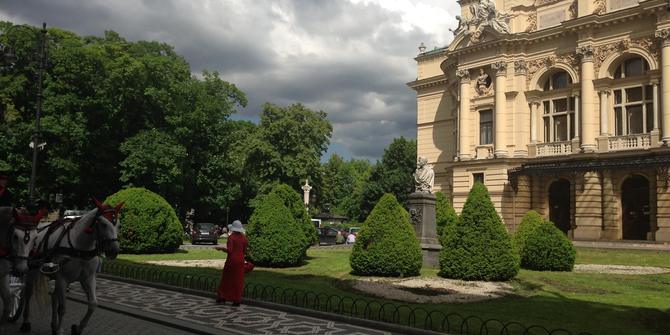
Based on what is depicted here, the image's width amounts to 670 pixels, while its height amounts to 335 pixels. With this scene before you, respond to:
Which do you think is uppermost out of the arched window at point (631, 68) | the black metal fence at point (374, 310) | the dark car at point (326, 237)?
the arched window at point (631, 68)

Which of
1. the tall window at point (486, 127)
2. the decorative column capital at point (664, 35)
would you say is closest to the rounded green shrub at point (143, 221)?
the tall window at point (486, 127)

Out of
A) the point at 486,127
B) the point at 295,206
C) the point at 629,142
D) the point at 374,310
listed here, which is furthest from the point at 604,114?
the point at 374,310

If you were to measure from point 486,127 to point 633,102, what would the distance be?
414 inches

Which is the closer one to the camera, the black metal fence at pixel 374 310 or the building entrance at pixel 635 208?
the black metal fence at pixel 374 310

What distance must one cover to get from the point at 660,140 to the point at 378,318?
3010 cm

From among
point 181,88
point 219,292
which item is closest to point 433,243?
Result: point 219,292

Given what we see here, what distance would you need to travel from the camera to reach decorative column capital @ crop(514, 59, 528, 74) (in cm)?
4134

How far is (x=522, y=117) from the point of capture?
41.4m

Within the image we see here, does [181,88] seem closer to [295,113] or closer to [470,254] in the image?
[295,113]

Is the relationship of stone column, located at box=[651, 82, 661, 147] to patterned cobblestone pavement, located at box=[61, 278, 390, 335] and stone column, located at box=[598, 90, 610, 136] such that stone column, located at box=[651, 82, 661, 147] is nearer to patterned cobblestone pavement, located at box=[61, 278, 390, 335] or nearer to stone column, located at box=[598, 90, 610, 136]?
stone column, located at box=[598, 90, 610, 136]

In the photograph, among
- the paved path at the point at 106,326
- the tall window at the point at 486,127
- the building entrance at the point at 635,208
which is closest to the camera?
the paved path at the point at 106,326

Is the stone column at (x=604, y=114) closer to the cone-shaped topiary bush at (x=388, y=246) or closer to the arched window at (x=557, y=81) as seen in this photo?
the arched window at (x=557, y=81)

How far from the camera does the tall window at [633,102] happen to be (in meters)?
35.8

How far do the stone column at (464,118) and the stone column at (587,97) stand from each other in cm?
863
